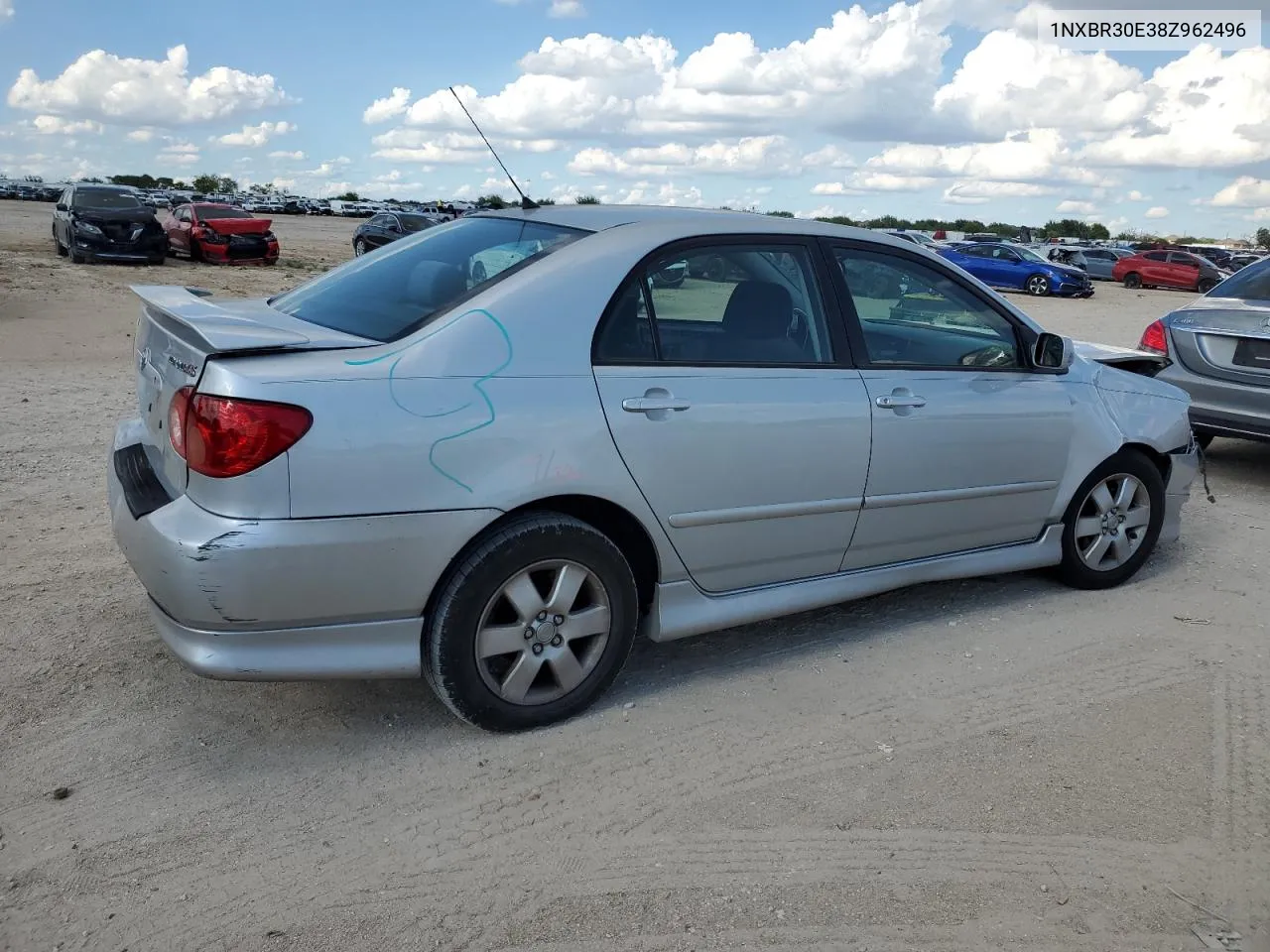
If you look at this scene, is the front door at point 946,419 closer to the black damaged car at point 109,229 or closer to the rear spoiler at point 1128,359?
the rear spoiler at point 1128,359

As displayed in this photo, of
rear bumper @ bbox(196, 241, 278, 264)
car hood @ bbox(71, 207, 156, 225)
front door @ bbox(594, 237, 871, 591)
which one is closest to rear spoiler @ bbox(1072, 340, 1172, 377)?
front door @ bbox(594, 237, 871, 591)

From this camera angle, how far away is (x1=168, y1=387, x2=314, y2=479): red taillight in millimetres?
2830

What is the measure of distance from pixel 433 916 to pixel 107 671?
69.8 inches

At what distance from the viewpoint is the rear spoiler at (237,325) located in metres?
3.02

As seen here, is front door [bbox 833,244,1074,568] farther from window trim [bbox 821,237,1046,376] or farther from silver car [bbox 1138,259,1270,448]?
silver car [bbox 1138,259,1270,448]

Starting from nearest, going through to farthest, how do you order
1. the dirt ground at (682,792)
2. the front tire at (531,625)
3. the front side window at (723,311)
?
the dirt ground at (682,792) < the front tire at (531,625) < the front side window at (723,311)

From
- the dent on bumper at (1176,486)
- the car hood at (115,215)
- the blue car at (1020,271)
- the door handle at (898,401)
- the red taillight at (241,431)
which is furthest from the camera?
the blue car at (1020,271)

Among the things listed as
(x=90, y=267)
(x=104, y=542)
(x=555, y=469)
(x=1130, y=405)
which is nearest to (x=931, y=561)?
(x=1130, y=405)

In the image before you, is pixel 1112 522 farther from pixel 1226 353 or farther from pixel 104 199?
pixel 104 199

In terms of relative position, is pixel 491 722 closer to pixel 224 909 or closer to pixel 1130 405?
pixel 224 909

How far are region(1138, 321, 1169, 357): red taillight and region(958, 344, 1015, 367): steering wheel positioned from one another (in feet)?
11.1

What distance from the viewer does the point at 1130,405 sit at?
488 cm

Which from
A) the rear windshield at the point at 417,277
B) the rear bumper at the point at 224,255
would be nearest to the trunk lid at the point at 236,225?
the rear bumper at the point at 224,255

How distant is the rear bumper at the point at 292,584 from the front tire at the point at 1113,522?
9.73 ft
